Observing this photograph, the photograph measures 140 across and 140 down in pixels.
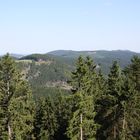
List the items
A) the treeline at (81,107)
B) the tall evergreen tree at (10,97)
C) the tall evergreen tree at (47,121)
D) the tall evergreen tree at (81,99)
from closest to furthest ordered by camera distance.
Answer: the tall evergreen tree at (10,97) < the treeline at (81,107) < the tall evergreen tree at (81,99) < the tall evergreen tree at (47,121)

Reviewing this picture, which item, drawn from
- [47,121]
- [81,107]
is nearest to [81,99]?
[81,107]

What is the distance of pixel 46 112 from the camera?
68188 millimetres

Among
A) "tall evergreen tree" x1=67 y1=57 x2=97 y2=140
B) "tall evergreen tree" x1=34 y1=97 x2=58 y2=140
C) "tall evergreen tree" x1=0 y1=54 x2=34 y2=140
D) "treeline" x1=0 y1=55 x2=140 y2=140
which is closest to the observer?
"tall evergreen tree" x1=0 y1=54 x2=34 y2=140

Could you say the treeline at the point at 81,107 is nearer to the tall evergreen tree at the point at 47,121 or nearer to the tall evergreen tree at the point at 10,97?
the tall evergreen tree at the point at 10,97

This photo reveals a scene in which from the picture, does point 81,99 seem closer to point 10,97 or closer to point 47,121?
point 10,97

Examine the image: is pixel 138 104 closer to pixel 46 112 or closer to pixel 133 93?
pixel 133 93

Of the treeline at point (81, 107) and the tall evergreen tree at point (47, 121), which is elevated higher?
the treeline at point (81, 107)

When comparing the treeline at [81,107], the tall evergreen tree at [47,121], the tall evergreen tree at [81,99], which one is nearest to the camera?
the treeline at [81,107]

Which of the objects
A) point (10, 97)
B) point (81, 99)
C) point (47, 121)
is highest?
point (10, 97)

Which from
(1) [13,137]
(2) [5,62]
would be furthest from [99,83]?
(2) [5,62]

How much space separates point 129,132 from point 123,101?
4.07 m

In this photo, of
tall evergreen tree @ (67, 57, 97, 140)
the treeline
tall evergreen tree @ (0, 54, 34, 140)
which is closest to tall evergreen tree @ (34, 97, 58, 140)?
the treeline

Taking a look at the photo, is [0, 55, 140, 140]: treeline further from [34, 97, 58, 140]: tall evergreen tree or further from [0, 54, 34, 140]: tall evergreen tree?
[34, 97, 58, 140]: tall evergreen tree

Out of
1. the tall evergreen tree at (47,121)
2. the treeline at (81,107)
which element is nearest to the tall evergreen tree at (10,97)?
the treeline at (81,107)
